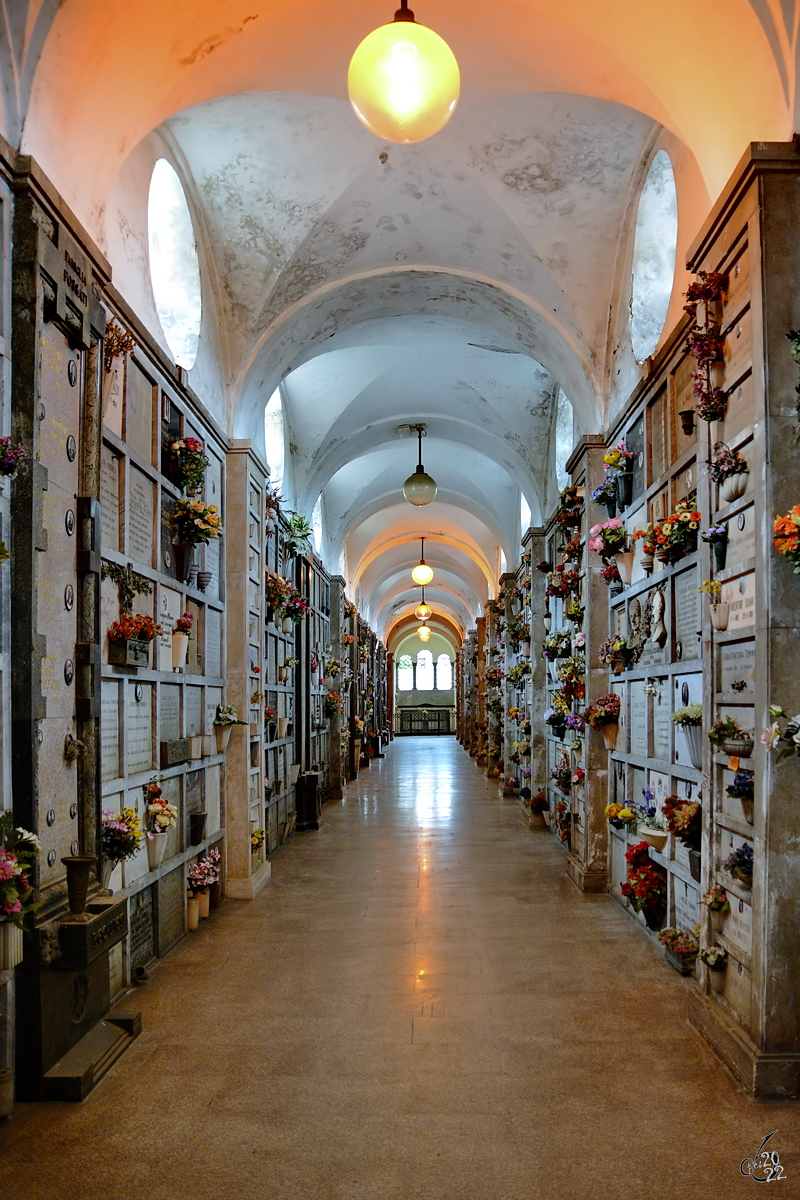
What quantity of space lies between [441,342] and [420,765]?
45.6ft

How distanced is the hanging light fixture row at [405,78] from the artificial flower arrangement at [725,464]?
1910mm

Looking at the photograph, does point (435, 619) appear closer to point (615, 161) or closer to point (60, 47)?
point (615, 161)

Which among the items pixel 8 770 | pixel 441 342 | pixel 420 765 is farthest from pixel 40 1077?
pixel 420 765

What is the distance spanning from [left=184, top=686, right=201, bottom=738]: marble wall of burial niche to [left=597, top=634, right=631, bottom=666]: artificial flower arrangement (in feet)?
10.6

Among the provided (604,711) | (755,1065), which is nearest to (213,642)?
(604,711)

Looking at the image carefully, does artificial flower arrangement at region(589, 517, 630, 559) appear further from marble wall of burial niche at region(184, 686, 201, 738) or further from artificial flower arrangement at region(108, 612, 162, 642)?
artificial flower arrangement at region(108, 612, 162, 642)

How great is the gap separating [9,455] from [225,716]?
166 inches

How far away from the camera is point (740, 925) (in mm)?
3912

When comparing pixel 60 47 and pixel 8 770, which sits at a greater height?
pixel 60 47

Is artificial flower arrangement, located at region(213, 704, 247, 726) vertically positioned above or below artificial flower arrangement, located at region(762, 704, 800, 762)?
below

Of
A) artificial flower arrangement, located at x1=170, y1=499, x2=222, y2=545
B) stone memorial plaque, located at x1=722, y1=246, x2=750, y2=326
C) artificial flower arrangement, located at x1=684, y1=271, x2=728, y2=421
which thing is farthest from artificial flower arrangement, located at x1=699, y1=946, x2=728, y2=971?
artificial flower arrangement, located at x1=170, y1=499, x2=222, y2=545

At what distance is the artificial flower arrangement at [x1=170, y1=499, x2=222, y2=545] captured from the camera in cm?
597

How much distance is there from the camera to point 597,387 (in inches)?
299

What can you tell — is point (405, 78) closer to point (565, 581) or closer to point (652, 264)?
point (652, 264)
